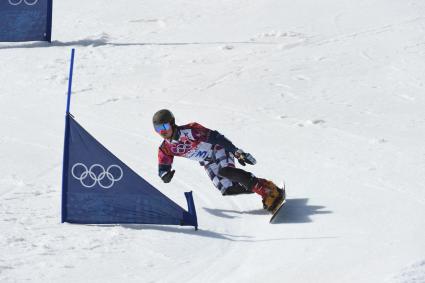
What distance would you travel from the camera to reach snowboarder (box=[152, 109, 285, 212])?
10.4 m

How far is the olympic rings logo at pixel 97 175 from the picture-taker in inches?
387

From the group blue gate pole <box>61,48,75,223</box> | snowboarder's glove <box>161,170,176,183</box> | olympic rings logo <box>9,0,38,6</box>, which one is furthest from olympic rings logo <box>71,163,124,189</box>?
olympic rings logo <box>9,0,38,6</box>

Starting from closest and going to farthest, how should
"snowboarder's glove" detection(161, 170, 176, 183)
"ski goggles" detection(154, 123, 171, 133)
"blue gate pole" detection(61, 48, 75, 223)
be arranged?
"blue gate pole" detection(61, 48, 75, 223) → "ski goggles" detection(154, 123, 171, 133) → "snowboarder's glove" detection(161, 170, 176, 183)

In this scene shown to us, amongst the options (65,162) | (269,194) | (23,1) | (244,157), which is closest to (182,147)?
(244,157)

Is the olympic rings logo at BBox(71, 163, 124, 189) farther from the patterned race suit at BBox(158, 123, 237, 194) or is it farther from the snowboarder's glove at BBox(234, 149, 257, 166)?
the snowboarder's glove at BBox(234, 149, 257, 166)

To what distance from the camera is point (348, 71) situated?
1723 centimetres

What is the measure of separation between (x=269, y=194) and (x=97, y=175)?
2.06 meters

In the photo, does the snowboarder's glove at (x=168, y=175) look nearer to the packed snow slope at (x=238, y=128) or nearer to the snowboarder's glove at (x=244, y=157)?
the packed snow slope at (x=238, y=128)

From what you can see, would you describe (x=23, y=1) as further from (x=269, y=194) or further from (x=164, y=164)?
(x=269, y=194)

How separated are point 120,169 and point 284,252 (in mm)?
2042

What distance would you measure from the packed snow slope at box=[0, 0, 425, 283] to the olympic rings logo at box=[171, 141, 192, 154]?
80 centimetres

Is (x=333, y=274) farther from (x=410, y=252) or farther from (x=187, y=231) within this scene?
(x=187, y=231)

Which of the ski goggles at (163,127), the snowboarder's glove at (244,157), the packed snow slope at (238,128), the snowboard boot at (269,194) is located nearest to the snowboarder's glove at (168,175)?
the ski goggles at (163,127)

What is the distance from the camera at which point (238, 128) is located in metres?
14.2
